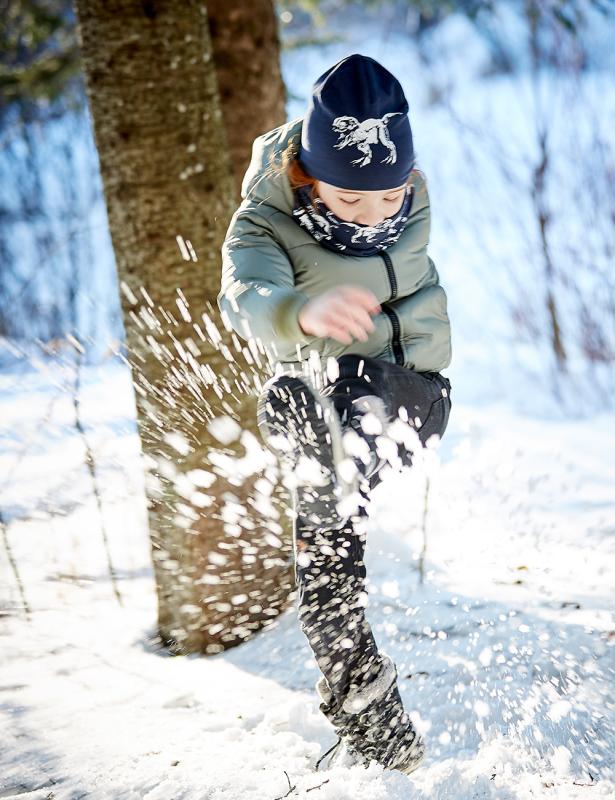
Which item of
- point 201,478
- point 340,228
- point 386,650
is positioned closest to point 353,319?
point 340,228

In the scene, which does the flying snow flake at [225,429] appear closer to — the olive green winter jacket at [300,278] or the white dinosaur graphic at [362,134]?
the olive green winter jacket at [300,278]

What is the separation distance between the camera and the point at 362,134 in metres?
1.64

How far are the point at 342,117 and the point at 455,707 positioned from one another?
5.84ft

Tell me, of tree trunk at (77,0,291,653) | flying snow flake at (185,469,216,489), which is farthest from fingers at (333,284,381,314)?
flying snow flake at (185,469,216,489)

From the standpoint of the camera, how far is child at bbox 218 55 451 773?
1653 mm

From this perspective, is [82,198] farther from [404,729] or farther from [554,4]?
[404,729]

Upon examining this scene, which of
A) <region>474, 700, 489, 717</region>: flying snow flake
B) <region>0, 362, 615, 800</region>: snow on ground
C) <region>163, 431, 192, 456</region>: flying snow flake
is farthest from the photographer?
<region>163, 431, 192, 456</region>: flying snow flake

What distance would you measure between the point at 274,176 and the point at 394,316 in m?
0.46

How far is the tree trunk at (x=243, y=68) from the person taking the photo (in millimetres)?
3328

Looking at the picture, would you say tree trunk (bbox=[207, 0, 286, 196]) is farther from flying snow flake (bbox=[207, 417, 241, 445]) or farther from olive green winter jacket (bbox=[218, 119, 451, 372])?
olive green winter jacket (bbox=[218, 119, 451, 372])

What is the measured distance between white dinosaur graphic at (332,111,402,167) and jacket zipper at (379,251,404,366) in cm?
31

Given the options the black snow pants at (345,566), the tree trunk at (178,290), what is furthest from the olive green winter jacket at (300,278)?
the tree trunk at (178,290)

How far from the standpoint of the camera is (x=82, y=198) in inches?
392

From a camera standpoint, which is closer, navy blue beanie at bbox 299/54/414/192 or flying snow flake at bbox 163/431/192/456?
navy blue beanie at bbox 299/54/414/192
